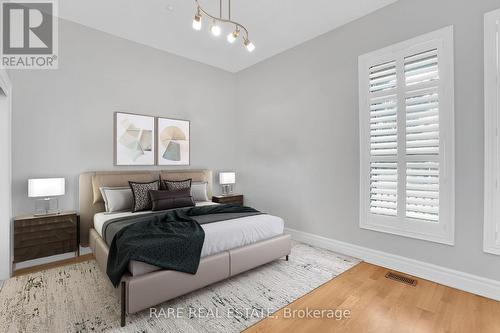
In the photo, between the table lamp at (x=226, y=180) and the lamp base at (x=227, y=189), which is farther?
the lamp base at (x=227, y=189)

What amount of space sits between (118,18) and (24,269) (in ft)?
11.3

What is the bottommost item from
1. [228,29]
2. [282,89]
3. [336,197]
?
[336,197]

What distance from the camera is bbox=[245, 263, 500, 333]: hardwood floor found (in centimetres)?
194

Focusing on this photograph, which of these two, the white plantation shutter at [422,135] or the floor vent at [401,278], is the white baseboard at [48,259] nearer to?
the floor vent at [401,278]

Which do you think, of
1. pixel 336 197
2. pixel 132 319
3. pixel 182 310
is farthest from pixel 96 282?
pixel 336 197

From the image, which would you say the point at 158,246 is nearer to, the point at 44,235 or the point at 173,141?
the point at 44,235

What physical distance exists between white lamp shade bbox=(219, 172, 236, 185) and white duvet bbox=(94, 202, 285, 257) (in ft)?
5.95

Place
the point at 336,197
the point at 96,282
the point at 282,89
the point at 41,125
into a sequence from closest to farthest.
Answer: the point at 96,282
the point at 41,125
the point at 336,197
the point at 282,89

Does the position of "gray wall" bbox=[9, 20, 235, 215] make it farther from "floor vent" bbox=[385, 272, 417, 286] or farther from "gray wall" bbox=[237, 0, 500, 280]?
"floor vent" bbox=[385, 272, 417, 286]

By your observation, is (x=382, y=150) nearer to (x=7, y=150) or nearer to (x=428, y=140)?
(x=428, y=140)

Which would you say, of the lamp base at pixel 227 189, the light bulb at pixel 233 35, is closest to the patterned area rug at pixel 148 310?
the lamp base at pixel 227 189

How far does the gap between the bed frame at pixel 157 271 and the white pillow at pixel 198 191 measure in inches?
12.9

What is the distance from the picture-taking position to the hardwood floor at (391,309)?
194 cm

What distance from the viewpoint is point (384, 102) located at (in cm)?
304
